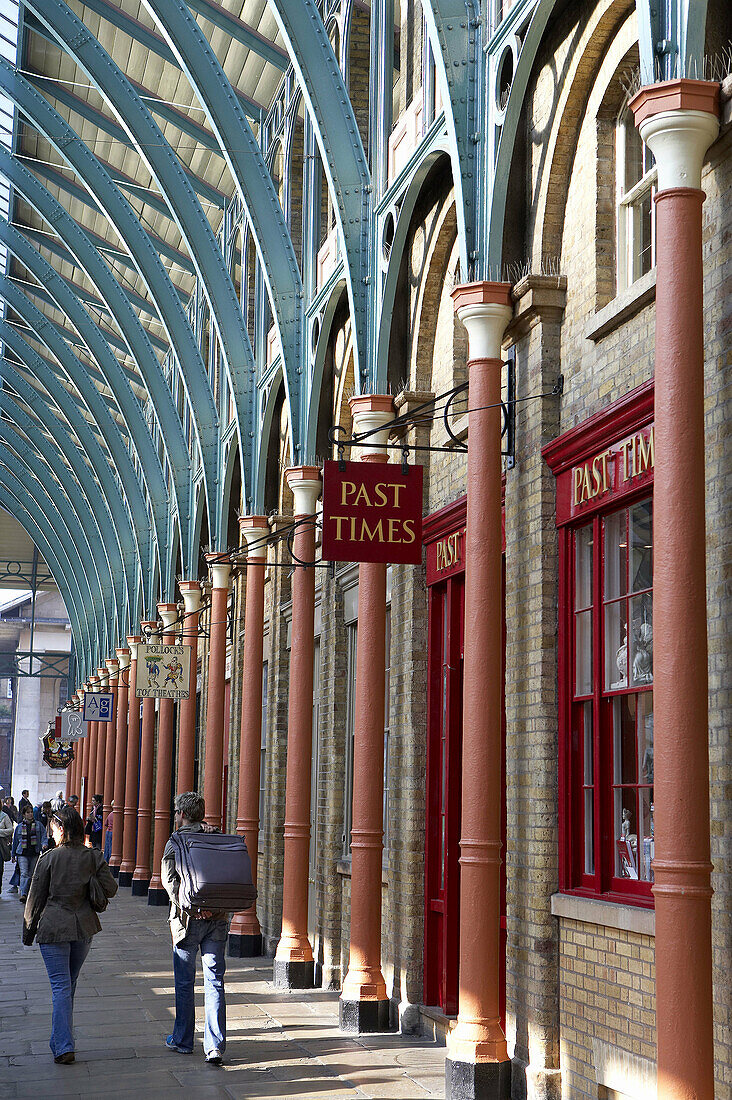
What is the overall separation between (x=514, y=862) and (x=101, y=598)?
3397 centimetres

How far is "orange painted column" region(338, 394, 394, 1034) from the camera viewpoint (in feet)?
37.1

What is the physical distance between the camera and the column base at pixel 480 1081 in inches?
325

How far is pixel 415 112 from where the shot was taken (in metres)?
11.8

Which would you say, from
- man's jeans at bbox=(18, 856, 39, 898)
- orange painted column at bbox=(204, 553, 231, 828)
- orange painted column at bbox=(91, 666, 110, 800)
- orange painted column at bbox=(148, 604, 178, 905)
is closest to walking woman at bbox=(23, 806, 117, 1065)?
orange painted column at bbox=(204, 553, 231, 828)

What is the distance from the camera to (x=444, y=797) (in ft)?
36.6

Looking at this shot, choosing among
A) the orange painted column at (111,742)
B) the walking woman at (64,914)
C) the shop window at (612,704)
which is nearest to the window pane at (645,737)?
the shop window at (612,704)

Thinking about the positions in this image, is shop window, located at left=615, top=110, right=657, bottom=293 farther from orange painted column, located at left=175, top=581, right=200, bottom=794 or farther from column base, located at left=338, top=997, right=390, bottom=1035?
orange painted column, located at left=175, top=581, right=200, bottom=794

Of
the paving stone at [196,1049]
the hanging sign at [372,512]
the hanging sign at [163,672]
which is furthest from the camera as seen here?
the hanging sign at [163,672]

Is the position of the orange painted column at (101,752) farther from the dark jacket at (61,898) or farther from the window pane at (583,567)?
the window pane at (583,567)

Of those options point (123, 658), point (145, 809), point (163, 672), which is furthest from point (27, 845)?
point (123, 658)

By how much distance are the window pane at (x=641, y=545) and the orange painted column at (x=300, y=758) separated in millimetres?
6655

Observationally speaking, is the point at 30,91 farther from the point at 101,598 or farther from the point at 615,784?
the point at 101,598

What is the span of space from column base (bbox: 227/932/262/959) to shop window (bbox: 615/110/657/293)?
36.8ft

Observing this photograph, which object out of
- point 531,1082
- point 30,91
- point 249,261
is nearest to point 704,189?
point 531,1082
